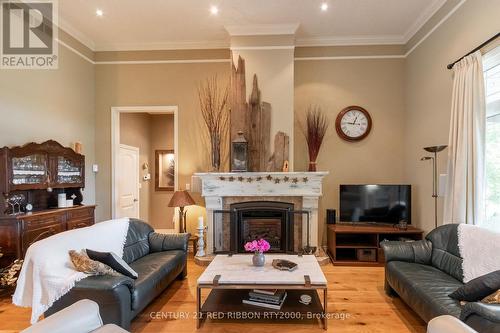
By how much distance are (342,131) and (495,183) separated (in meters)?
2.34

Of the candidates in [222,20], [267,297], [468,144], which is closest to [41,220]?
[267,297]

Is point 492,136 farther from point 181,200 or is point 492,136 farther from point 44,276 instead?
point 44,276

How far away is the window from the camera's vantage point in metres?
2.91

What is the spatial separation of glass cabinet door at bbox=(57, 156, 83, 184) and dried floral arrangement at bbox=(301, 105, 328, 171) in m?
3.69

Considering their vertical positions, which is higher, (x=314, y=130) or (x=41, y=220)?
(x=314, y=130)

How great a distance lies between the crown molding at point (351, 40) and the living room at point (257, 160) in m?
0.05

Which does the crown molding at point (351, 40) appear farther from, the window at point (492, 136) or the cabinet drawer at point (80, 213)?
the cabinet drawer at point (80, 213)

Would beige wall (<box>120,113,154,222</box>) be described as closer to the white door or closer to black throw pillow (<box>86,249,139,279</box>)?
the white door

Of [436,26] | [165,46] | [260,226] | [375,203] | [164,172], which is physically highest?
[165,46]

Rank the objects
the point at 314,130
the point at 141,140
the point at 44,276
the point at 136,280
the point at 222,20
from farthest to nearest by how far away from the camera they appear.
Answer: the point at 141,140 < the point at 314,130 < the point at 222,20 < the point at 136,280 < the point at 44,276

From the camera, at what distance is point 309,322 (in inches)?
107

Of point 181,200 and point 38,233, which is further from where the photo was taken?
point 181,200

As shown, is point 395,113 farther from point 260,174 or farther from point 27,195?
point 27,195

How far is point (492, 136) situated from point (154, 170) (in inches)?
248
